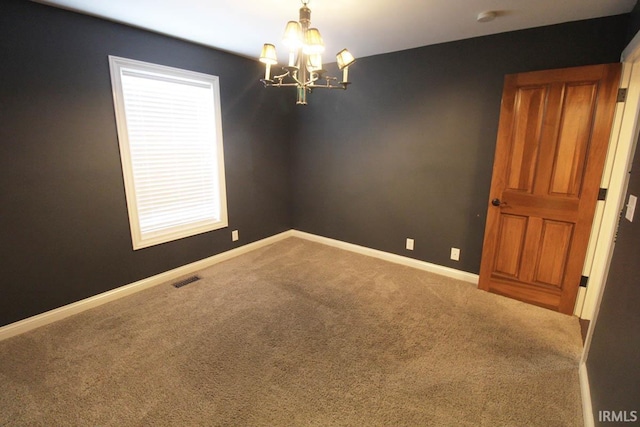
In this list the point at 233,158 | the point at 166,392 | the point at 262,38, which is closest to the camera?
the point at 166,392

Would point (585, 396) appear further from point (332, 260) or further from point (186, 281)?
point (186, 281)

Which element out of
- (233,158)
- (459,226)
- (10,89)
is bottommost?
(459,226)

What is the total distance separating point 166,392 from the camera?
181 centimetres

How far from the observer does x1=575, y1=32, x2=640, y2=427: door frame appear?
196 centimetres

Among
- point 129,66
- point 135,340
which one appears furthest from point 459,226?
point 129,66

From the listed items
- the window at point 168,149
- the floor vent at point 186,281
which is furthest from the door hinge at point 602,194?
the floor vent at point 186,281

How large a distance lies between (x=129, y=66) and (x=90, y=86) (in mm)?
389

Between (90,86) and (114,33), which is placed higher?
(114,33)

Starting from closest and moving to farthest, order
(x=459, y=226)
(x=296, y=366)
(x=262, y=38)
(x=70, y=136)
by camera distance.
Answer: (x=296, y=366) → (x=70, y=136) → (x=262, y=38) → (x=459, y=226)

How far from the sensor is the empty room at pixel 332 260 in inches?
70.1

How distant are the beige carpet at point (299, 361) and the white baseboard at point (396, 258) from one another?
173 millimetres

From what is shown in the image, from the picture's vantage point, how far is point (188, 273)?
347 cm

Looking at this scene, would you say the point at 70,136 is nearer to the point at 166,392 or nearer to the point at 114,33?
the point at 114,33

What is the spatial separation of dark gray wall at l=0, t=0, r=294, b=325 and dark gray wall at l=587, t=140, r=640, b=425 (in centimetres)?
361
